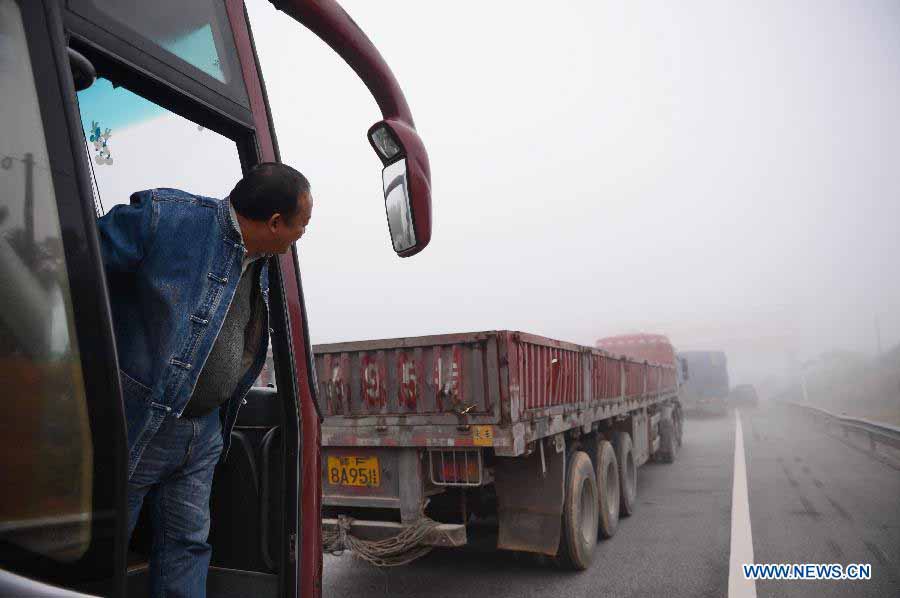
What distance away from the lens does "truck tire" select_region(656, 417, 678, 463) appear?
1235cm

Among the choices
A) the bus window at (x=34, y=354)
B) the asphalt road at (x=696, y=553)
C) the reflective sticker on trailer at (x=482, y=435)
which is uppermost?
the bus window at (x=34, y=354)

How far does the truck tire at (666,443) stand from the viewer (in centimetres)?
1235

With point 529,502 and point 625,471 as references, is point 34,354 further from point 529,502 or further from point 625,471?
point 625,471

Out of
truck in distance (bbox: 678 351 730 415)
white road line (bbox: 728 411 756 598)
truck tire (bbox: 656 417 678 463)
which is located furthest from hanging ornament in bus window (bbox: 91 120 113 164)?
truck in distance (bbox: 678 351 730 415)

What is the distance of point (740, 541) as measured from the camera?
603cm

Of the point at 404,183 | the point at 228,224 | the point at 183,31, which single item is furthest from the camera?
the point at 404,183

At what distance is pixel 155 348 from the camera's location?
166 centimetres

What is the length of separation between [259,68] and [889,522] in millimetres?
7440

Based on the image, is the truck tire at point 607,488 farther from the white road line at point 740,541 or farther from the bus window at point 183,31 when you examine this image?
the bus window at point 183,31

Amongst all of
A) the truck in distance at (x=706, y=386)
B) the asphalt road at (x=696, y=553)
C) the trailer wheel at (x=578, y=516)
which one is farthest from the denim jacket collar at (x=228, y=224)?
the truck in distance at (x=706, y=386)

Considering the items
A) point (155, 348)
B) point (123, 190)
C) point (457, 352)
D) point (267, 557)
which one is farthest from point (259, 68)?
point (457, 352)

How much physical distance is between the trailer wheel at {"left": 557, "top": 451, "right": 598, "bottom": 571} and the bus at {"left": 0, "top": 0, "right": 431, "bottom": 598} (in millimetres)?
3443

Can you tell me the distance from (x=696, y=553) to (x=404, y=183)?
4.92 meters

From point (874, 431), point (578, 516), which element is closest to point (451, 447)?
point (578, 516)
